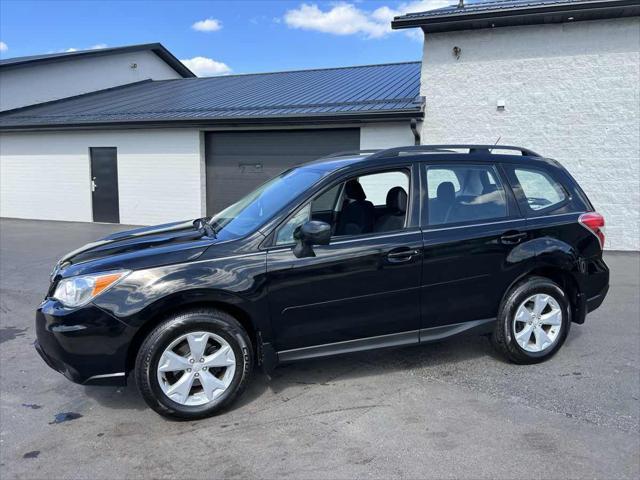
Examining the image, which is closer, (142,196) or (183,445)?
(183,445)

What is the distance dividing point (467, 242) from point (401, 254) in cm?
58

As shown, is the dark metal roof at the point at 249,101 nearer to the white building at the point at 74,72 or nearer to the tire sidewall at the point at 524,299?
the white building at the point at 74,72

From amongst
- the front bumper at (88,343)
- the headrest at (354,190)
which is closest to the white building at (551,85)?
the headrest at (354,190)

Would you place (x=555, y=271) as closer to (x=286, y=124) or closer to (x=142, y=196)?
(x=286, y=124)

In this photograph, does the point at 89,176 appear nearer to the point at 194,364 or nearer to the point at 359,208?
the point at 359,208

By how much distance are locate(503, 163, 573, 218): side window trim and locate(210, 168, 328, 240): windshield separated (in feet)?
5.31

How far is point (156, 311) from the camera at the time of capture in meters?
3.38

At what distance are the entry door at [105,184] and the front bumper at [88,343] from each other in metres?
12.1

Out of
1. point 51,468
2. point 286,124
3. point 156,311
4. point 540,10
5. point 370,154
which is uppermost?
point 540,10

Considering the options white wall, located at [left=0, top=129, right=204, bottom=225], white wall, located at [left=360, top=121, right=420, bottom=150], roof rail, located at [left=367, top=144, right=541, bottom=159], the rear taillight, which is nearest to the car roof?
roof rail, located at [left=367, top=144, right=541, bottom=159]

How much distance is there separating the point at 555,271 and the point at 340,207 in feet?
6.31

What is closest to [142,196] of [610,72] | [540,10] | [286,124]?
[286,124]

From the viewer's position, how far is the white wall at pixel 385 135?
11266 mm

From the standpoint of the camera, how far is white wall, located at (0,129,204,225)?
13742 mm
